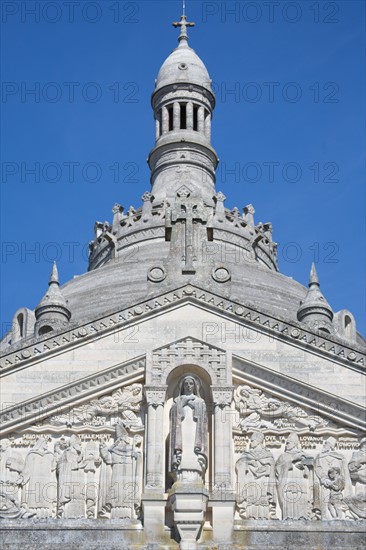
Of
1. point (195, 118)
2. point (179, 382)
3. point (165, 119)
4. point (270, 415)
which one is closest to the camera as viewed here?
point (270, 415)

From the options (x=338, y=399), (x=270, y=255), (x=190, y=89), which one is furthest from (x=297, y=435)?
(x=190, y=89)

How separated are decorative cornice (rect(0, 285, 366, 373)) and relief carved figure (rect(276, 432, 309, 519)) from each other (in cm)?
198

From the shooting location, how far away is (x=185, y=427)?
31.1 metres

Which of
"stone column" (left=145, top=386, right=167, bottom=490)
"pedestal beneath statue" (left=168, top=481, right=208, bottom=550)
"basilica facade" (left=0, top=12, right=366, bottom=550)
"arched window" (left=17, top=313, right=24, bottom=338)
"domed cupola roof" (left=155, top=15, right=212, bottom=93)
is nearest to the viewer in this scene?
"pedestal beneath statue" (left=168, top=481, right=208, bottom=550)

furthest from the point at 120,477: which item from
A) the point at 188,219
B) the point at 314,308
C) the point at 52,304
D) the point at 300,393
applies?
the point at 314,308

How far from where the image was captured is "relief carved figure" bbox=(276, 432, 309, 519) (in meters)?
30.6

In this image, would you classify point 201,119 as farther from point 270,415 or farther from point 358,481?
point 358,481

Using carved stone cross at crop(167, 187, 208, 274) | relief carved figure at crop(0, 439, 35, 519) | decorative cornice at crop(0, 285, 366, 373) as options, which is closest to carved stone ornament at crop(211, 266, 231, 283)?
carved stone cross at crop(167, 187, 208, 274)

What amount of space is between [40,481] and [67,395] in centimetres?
187

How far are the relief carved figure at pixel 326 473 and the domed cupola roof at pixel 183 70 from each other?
33246mm

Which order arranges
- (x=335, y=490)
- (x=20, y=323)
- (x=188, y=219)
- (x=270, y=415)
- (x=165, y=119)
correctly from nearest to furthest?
(x=335, y=490) < (x=270, y=415) < (x=188, y=219) < (x=20, y=323) < (x=165, y=119)

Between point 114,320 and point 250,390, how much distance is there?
124 inches

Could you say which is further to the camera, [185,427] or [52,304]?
[52,304]

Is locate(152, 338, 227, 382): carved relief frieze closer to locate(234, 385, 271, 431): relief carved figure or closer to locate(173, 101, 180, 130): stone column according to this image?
locate(234, 385, 271, 431): relief carved figure
